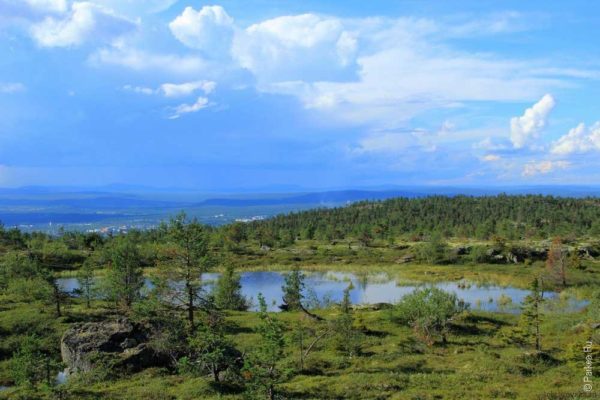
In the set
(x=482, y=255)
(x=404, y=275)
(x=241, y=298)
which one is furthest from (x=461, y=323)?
(x=482, y=255)

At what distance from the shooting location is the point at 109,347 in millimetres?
36906

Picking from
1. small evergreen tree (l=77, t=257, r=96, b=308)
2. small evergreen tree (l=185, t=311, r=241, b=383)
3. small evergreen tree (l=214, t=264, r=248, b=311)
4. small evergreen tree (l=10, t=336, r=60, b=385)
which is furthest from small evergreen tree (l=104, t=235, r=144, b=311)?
small evergreen tree (l=185, t=311, r=241, b=383)

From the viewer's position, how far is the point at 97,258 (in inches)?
4451

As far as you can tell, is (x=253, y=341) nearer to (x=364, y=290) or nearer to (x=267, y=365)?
(x=267, y=365)

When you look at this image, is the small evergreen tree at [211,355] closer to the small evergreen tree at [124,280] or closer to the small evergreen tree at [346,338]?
the small evergreen tree at [346,338]

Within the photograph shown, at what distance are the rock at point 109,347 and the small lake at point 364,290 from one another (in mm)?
27810

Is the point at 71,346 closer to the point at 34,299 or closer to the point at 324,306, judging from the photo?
the point at 34,299

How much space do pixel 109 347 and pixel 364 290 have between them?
196ft

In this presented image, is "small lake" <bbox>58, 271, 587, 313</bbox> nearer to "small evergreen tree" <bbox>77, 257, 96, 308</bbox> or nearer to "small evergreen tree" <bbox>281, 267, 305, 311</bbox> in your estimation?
"small evergreen tree" <bbox>77, 257, 96, 308</bbox>

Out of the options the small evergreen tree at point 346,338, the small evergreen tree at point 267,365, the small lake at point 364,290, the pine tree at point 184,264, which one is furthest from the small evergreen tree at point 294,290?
the small evergreen tree at point 267,365

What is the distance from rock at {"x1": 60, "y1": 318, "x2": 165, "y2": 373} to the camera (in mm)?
35875

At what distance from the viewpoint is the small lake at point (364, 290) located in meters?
71.7

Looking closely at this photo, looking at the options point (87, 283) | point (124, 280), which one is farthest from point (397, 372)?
point (87, 283)

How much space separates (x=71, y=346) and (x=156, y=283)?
8162mm
